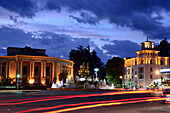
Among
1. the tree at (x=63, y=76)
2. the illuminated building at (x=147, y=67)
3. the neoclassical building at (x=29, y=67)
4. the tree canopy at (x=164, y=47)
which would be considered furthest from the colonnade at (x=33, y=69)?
the tree canopy at (x=164, y=47)

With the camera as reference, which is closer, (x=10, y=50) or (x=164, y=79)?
(x=164, y=79)

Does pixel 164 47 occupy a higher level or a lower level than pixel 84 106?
higher

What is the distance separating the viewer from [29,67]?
262 feet

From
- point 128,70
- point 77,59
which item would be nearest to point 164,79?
point 128,70

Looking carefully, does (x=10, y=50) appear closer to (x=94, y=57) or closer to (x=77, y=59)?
(x=77, y=59)

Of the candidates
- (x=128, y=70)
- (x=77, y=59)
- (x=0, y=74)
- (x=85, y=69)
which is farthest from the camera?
(x=77, y=59)

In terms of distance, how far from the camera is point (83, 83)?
44.2 metres

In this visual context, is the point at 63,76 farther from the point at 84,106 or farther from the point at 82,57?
the point at 84,106

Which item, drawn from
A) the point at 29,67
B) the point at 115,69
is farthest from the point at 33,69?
the point at 115,69

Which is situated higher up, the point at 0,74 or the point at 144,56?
the point at 144,56

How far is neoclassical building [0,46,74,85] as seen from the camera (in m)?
75.3

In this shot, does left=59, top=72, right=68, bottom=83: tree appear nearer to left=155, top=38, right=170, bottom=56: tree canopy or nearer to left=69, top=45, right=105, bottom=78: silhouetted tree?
left=69, top=45, right=105, bottom=78: silhouetted tree

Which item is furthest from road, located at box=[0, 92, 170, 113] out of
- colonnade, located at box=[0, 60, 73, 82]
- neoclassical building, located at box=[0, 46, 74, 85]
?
colonnade, located at box=[0, 60, 73, 82]

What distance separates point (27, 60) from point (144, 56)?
139 ft
